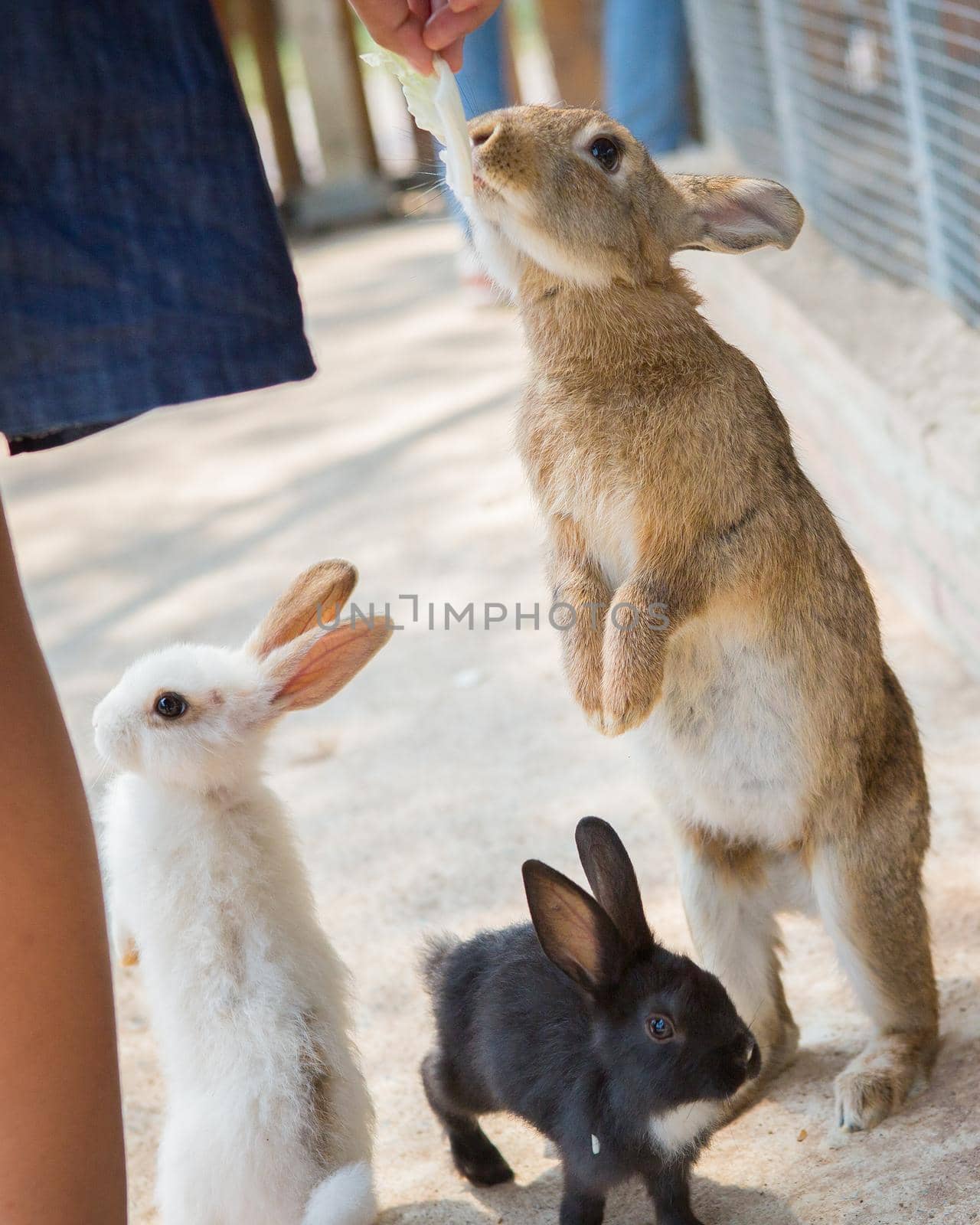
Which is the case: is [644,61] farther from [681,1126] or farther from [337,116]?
[681,1126]

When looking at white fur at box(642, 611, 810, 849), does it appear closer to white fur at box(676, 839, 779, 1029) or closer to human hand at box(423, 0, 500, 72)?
white fur at box(676, 839, 779, 1029)

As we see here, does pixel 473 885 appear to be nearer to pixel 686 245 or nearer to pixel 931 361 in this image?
pixel 686 245

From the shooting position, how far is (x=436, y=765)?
147 inches

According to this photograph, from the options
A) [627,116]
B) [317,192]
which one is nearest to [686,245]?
[627,116]

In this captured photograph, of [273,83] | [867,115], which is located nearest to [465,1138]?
[867,115]

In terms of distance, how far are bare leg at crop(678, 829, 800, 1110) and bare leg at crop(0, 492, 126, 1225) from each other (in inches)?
39.7

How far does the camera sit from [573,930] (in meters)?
1.96

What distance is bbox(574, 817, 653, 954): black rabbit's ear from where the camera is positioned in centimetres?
202

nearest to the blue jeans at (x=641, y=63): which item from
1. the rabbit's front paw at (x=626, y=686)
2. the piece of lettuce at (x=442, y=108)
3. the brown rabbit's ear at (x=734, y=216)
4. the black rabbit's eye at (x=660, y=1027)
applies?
the brown rabbit's ear at (x=734, y=216)

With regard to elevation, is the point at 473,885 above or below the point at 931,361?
below

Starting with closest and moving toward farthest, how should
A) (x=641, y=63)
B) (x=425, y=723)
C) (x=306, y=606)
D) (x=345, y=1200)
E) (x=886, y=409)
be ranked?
(x=345, y=1200), (x=306, y=606), (x=886, y=409), (x=425, y=723), (x=641, y=63)

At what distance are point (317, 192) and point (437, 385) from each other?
4.73 metres

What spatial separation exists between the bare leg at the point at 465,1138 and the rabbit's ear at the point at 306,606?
2.28 ft

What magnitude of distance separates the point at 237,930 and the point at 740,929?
2.67 feet
